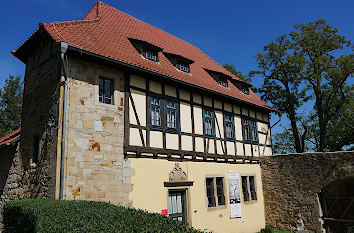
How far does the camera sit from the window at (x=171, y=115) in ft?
36.4

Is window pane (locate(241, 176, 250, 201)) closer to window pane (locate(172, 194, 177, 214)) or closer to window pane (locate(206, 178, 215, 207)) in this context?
window pane (locate(206, 178, 215, 207))

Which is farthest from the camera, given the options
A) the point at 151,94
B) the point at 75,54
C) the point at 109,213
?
the point at 151,94

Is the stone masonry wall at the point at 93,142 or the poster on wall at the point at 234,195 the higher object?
the stone masonry wall at the point at 93,142

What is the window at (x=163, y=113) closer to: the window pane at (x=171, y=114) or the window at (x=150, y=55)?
the window pane at (x=171, y=114)

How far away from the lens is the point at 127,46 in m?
11.2

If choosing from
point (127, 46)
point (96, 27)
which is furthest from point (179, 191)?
point (96, 27)

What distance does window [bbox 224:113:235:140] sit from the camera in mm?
13978

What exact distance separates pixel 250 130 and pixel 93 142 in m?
9.18

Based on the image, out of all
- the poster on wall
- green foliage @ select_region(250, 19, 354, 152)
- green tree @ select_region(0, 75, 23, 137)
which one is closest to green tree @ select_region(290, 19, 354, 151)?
green foliage @ select_region(250, 19, 354, 152)

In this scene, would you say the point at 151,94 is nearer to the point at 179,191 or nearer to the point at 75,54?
the point at 75,54

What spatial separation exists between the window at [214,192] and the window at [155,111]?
3.64 metres

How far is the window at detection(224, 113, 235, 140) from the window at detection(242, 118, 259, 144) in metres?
1.09

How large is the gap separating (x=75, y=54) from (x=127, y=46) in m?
2.66

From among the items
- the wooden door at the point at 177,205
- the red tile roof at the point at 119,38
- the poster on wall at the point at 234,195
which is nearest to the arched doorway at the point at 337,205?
the poster on wall at the point at 234,195
